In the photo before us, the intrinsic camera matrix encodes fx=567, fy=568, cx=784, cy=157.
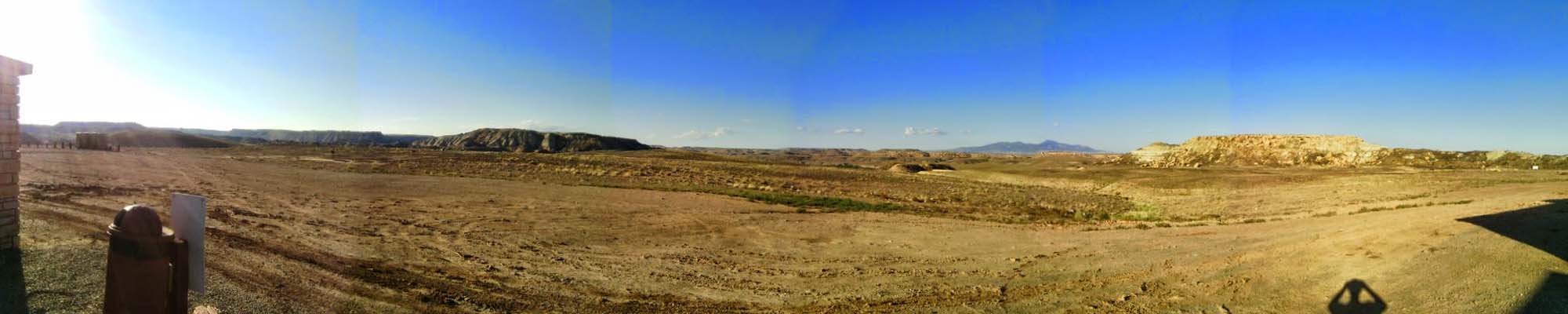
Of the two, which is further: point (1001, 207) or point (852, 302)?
point (1001, 207)

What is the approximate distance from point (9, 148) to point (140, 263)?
417 inches

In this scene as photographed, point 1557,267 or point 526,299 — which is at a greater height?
point 1557,267

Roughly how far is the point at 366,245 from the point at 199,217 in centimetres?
960

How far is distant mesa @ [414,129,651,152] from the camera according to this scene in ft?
353

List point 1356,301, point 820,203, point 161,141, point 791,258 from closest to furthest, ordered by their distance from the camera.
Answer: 1. point 1356,301
2. point 791,258
3. point 820,203
4. point 161,141

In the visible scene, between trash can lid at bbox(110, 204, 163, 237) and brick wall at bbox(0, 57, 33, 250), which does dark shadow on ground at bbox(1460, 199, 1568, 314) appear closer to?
trash can lid at bbox(110, 204, 163, 237)

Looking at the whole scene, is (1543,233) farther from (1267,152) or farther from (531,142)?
(531,142)

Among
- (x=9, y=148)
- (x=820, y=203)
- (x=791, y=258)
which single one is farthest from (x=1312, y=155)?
(x=9, y=148)

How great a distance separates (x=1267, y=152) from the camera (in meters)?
49.0

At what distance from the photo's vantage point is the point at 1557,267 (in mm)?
7344

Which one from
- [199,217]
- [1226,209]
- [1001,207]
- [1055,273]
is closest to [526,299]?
[199,217]

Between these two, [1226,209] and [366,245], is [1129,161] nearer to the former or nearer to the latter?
[1226,209]

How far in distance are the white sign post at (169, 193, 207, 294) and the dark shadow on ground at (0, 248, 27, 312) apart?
559cm

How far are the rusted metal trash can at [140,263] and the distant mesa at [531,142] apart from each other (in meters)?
105
